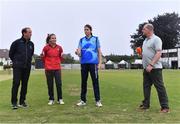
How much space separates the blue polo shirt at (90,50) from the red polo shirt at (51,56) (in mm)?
819

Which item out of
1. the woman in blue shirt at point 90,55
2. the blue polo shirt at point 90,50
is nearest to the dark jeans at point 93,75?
the woman in blue shirt at point 90,55

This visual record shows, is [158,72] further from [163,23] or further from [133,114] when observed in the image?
[163,23]

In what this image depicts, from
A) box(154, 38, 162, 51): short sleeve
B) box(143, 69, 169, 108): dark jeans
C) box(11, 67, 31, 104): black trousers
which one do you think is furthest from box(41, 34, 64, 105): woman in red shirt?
box(154, 38, 162, 51): short sleeve

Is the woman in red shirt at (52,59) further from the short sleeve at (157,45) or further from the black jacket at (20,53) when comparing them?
the short sleeve at (157,45)

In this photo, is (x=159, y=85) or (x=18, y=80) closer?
(x=159, y=85)

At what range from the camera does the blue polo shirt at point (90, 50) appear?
10633mm

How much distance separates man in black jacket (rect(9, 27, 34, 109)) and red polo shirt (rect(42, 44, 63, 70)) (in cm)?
49

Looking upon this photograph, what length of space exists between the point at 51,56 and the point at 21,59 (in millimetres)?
876

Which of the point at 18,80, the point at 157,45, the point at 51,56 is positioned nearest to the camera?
the point at 157,45

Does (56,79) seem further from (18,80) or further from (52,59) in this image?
(18,80)

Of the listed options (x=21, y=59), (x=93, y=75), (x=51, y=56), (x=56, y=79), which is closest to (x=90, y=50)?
(x=93, y=75)

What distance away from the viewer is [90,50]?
418 inches

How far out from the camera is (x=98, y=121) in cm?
812

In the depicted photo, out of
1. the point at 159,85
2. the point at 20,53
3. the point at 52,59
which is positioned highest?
the point at 20,53
